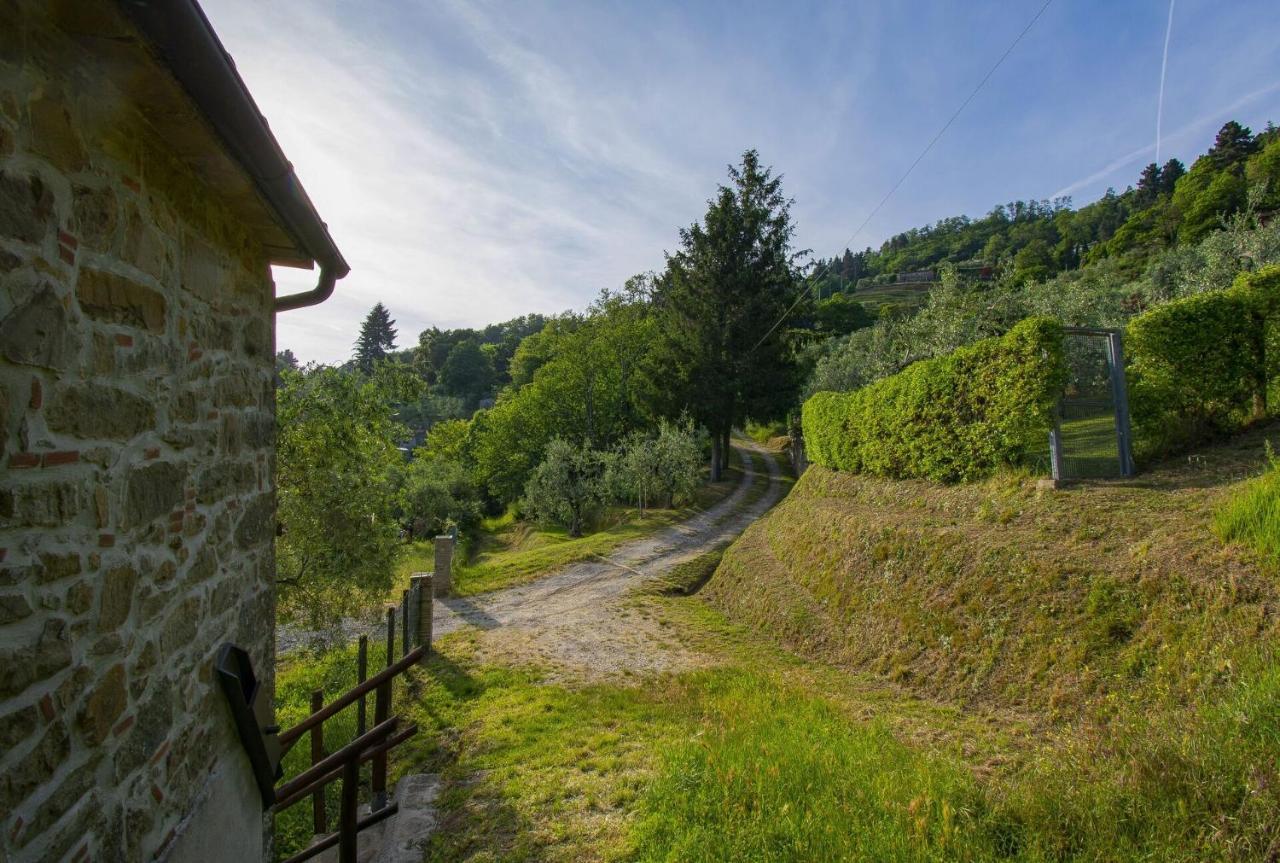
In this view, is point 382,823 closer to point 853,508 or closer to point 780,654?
point 780,654

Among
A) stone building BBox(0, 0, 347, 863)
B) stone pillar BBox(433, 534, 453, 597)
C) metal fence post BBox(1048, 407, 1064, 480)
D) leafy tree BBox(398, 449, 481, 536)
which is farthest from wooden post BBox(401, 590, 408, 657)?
leafy tree BBox(398, 449, 481, 536)

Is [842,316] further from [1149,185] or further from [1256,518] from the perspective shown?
[1256,518]

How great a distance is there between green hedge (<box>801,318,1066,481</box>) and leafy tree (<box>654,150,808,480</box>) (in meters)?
14.2

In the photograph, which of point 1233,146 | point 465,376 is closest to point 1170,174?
point 1233,146

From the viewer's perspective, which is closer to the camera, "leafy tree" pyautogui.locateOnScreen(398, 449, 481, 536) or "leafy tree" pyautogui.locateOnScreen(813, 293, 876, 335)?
"leafy tree" pyautogui.locateOnScreen(398, 449, 481, 536)

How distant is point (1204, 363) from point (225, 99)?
10.9 m

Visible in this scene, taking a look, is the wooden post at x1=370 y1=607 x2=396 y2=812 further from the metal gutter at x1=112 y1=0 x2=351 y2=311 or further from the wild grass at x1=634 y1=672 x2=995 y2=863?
the metal gutter at x1=112 y1=0 x2=351 y2=311

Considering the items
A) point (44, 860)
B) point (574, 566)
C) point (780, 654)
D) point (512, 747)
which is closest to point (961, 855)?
point (44, 860)

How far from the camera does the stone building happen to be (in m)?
1.73

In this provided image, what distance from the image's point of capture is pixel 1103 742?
3.97m

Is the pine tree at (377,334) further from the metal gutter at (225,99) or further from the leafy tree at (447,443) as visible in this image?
the metal gutter at (225,99)

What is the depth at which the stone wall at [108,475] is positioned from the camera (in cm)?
172

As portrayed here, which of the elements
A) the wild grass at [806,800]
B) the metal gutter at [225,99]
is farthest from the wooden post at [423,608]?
the metal gutter at [225,99]

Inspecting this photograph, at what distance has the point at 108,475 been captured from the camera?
85.4 inches
